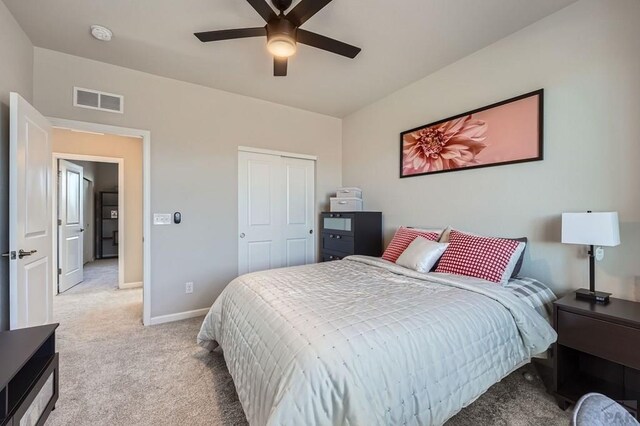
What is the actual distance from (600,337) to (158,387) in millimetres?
2759

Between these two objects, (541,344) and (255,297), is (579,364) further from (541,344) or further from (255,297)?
(255,297)

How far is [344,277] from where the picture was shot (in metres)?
2.19

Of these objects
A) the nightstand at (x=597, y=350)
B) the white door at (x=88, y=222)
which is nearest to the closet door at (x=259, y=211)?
the nightstand at (x=597, y=350)

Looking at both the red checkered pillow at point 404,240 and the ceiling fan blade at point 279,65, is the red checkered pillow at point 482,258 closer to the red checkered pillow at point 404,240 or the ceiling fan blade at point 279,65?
the red checkered pillow at point 404,240

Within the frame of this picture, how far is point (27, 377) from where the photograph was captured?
145 centimetres

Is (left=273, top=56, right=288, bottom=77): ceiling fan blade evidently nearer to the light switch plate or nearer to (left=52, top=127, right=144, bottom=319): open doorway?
the light switch plate

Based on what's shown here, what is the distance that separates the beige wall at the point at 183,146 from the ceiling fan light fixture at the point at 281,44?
5.72 feet

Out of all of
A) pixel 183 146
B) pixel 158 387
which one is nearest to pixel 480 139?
pixel 183 146

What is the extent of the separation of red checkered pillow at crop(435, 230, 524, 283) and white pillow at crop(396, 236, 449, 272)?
61 mm

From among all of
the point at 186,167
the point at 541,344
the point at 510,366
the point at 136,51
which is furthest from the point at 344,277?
the point at 136,51

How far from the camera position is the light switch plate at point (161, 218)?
3062 millimetres

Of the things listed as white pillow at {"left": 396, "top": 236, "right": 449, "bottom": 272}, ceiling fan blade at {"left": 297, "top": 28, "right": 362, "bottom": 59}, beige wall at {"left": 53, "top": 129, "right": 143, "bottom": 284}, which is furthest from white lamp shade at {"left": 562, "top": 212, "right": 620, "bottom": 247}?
beige wall at {"left": 53, "top": 129, "right": 143, "bottom": 284}

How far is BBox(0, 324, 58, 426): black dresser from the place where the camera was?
45.2 inches

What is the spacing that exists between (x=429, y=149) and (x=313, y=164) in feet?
5.85
